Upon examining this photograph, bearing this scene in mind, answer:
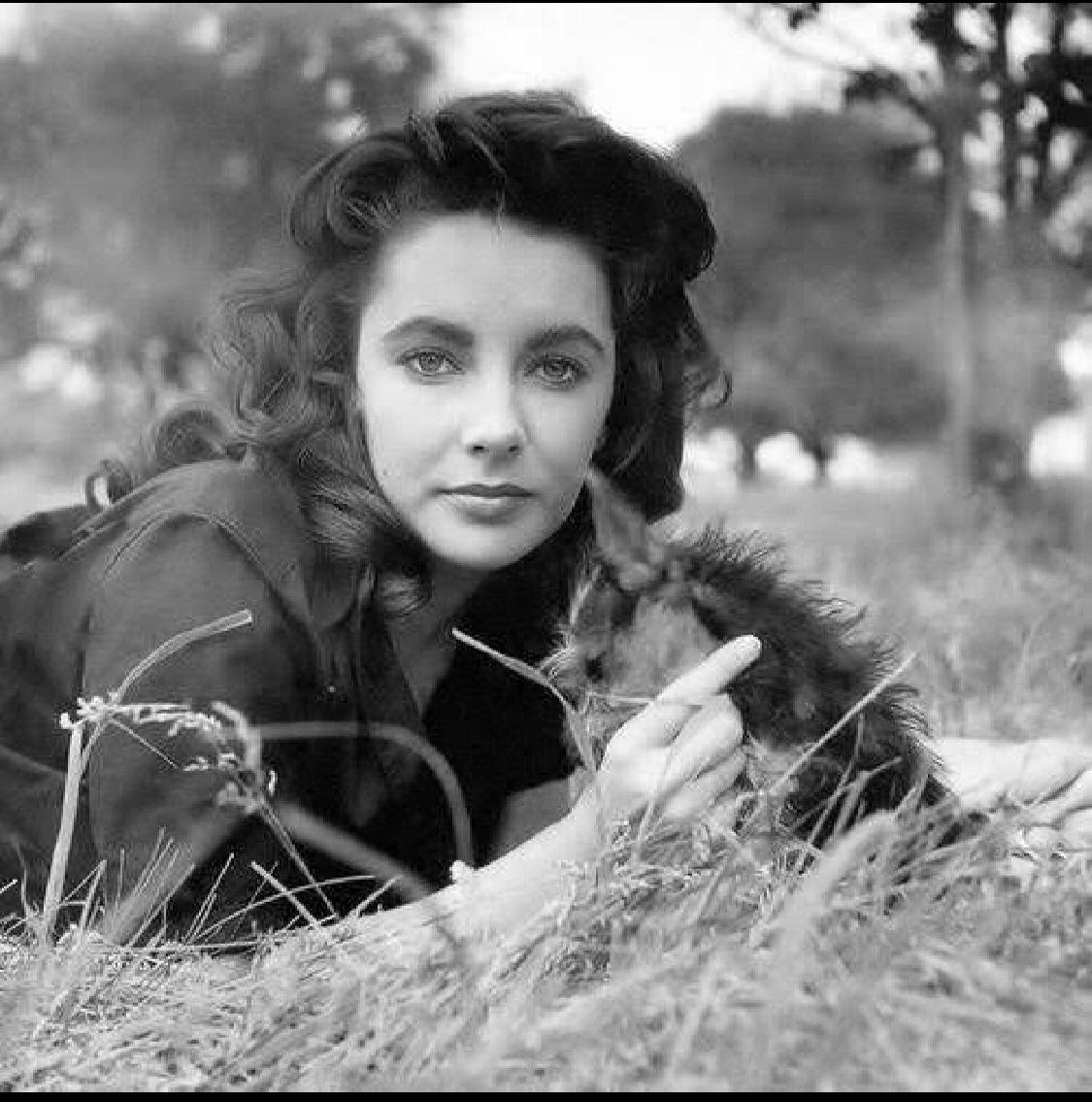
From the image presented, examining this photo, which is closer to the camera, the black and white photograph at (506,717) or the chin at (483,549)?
the black and white photograph at (506,717)

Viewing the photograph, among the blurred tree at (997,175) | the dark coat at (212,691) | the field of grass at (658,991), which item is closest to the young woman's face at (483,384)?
the dark coat at (212,691)

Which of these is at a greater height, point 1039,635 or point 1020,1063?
point 1020,1063

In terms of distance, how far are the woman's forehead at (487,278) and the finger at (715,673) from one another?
0.64 meters

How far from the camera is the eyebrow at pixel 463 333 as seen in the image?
90.9 inches

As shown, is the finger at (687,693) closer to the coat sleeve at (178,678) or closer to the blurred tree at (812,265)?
the coat sleeve at (178,678)

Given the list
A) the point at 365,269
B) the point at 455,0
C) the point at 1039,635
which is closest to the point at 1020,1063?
the point at 365,269

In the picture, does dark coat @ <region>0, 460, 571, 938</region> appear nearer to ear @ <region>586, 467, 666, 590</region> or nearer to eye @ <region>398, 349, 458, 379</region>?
eye @ <region>398, 349, 458, 379</region>

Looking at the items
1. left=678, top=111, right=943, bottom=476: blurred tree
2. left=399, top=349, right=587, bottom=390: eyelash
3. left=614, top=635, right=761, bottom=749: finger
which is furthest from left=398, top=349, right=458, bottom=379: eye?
left=678, top=111, right=943, bottom=476: blurred tree

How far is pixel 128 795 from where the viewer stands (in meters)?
2.07

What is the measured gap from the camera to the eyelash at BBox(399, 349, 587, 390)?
2334 millimetres

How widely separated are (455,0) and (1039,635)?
6.44m

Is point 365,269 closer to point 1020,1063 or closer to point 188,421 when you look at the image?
point 188,421

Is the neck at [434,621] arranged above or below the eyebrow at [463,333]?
below

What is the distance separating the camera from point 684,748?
191cm
